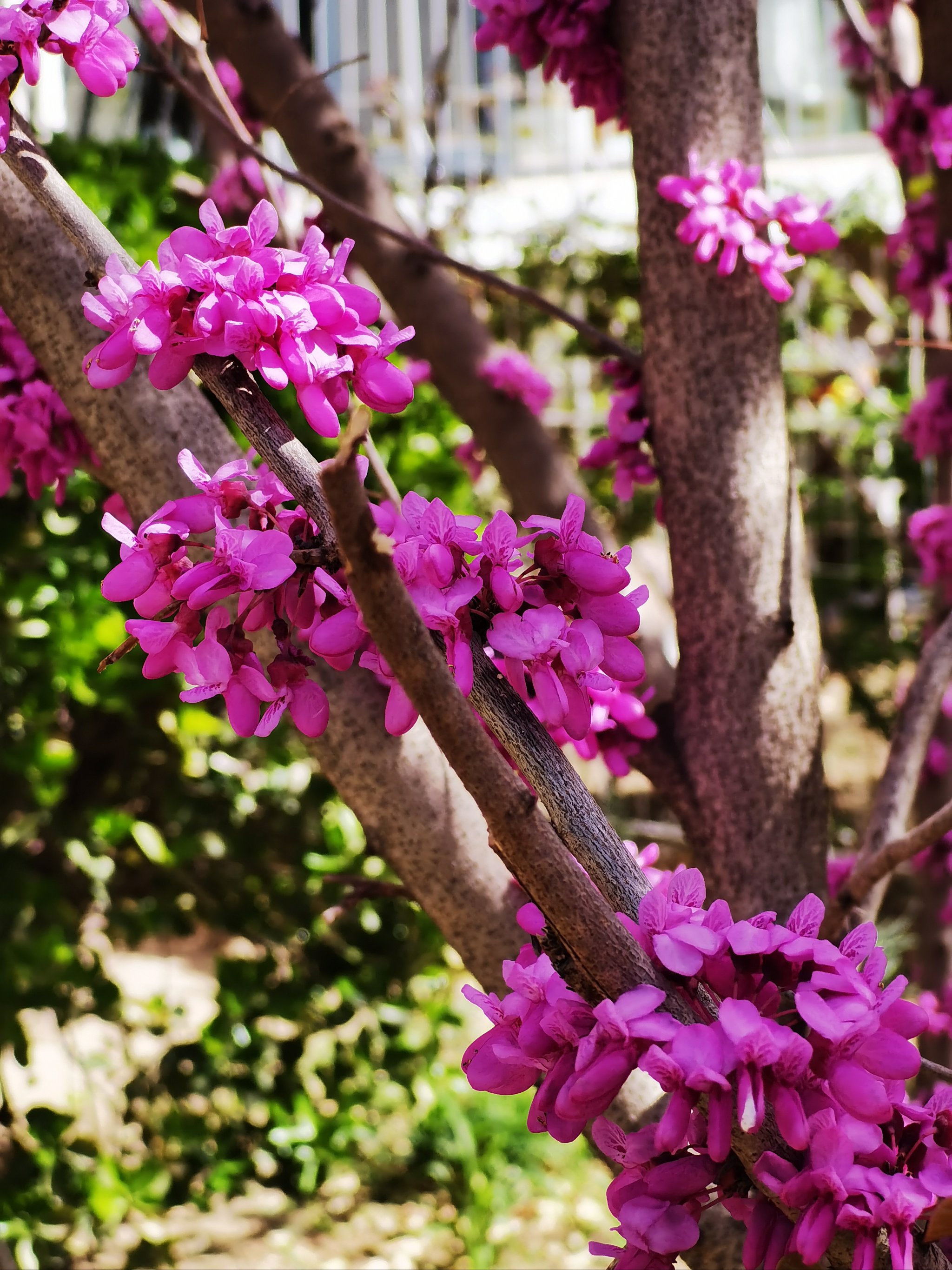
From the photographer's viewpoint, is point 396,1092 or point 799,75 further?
point 799,75

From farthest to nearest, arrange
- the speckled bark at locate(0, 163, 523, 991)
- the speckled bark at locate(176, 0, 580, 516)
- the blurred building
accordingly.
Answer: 1. the blurred building
2. the speckled bark at locate(176, 0, 580, 516)
3. the speckled bark at locate(0, 163, 523, 991)

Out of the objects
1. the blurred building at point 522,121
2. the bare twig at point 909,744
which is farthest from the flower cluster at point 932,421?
the blurred building at point 522,121

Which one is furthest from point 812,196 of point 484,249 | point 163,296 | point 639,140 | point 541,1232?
point 163,296

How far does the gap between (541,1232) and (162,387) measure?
9.42 ft

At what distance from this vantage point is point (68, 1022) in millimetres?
2541

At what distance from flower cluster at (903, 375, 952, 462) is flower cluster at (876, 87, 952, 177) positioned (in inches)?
18.1

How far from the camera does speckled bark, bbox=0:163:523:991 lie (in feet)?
3.64

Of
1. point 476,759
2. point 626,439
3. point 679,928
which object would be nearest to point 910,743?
point 626,439

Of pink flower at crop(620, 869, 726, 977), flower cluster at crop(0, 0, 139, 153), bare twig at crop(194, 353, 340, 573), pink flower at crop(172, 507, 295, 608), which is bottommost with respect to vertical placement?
pink flower at crop(620, 869, 726, 977)

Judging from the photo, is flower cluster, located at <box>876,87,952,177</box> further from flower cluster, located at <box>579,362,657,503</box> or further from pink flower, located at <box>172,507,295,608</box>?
pink flower, located at <box>172,507,295,608</box>

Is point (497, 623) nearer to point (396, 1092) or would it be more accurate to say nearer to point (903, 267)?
point (903, 267)

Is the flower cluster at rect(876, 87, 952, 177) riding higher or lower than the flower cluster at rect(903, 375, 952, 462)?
higher

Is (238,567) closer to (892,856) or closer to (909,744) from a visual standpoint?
(892,856)

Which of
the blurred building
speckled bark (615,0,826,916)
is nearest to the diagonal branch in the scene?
speckled bark (615,0,826,916)
